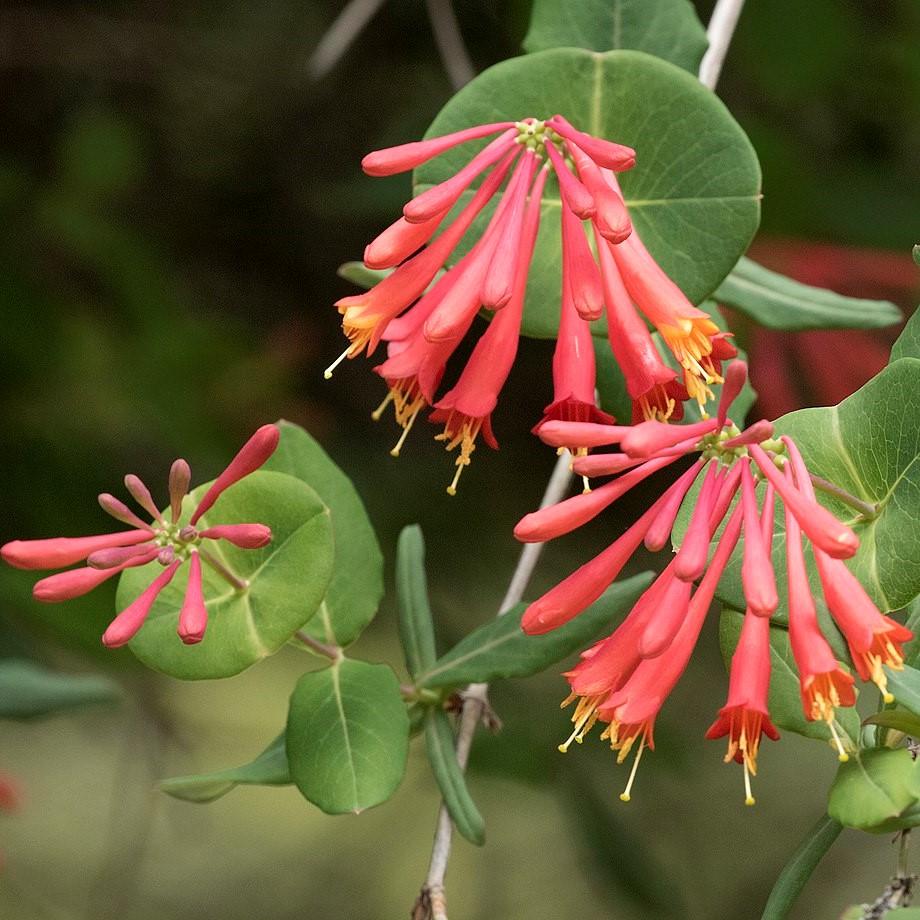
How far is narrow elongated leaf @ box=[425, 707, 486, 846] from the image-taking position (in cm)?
117

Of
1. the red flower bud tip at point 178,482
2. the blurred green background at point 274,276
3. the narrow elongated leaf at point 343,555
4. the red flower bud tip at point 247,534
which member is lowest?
the blurred green background at point 274,276

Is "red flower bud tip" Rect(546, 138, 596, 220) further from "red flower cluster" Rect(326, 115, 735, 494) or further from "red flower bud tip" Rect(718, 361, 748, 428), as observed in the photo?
"red flower bud tip" Rect(718, 361, 748, 428)

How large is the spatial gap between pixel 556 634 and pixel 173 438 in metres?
1.58

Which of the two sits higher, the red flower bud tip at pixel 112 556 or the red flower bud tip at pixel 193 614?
the red flower bud tip at pixel 112 556

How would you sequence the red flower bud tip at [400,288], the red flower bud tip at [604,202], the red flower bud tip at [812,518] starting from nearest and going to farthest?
the red flower bud tip at [812,518] → the red flower bud tip at [604,202] → the red flower bud tip at [400,288]

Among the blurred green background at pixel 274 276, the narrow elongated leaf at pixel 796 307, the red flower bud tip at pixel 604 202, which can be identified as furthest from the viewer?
the blurred green background at pixel 274 276

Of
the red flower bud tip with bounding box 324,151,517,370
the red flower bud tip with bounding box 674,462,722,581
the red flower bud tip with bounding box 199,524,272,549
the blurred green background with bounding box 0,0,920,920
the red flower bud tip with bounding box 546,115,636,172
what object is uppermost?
the red flower bud tip with bounding box 546,115,636,172

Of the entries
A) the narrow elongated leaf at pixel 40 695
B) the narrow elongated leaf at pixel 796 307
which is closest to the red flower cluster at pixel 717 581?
the narrow elongated leaf at pixel 796 307

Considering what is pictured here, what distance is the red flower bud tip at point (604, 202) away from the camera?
0.95 metres

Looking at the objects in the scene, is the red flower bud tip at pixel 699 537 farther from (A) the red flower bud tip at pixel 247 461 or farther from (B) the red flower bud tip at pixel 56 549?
(B) the red flower bud tip at pixel 56 549

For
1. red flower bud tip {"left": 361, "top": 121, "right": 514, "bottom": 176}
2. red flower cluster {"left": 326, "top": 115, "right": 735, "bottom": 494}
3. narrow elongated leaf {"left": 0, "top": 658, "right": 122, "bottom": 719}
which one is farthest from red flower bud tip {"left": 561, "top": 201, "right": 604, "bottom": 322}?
narrow elongated leaf {"left": 0, "top": 658, "right": 122, "bottom": 719}

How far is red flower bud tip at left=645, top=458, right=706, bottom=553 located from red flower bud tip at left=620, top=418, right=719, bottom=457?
5cm

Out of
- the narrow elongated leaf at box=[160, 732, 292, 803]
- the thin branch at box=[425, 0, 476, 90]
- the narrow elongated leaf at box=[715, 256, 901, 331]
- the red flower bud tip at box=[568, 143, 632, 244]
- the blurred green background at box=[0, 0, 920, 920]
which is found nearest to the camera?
the red flower bud tip at box=[568, 143, 632, 244]

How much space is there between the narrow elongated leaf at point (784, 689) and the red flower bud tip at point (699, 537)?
0.36ft
